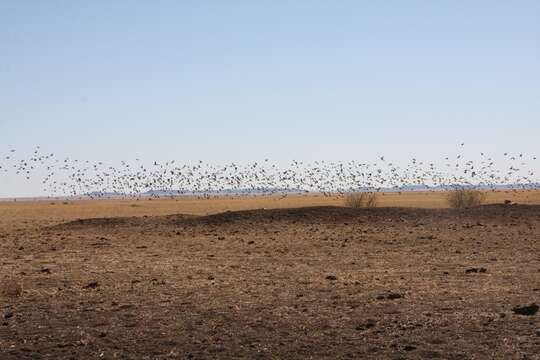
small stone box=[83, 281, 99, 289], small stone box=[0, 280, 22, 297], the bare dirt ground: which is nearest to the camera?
the bare dirt ground

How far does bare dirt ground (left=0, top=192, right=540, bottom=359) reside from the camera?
14.0m

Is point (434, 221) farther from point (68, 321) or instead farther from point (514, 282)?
point (68, 321)

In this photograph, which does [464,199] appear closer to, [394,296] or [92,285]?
[394,296]

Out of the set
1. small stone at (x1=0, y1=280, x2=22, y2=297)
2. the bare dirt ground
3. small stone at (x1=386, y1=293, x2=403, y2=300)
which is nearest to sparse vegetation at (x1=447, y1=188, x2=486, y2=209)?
the bare dirt ground

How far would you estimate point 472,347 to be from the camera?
13.5 metres

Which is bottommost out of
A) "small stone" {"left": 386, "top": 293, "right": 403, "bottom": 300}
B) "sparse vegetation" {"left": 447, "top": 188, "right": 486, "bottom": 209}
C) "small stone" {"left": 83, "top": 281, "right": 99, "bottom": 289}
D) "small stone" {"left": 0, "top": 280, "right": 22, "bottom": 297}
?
"small stone" {"left": 386, "top": 293, "right": 403, "bottom": 300}

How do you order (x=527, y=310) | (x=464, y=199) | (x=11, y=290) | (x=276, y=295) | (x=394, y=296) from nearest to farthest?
(x=527, y=310), (x=394, y=296), (x=276, y=295), (x=11, y=290), (x=464, y=199)

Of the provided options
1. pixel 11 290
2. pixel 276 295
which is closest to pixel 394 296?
pixel 276 295

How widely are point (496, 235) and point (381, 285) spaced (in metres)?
15.6

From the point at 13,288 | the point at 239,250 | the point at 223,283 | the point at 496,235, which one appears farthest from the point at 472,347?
the point at 496,235

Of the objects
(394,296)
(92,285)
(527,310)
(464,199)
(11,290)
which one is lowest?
(527,310)

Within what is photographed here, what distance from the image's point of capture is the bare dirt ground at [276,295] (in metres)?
14.0

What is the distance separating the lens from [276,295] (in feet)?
62.7

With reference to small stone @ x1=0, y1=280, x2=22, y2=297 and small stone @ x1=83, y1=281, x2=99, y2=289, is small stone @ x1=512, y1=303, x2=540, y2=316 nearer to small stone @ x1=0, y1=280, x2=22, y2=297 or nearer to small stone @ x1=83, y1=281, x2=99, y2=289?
small stone @ x1=83, y1=281, x2=99, y2=289
